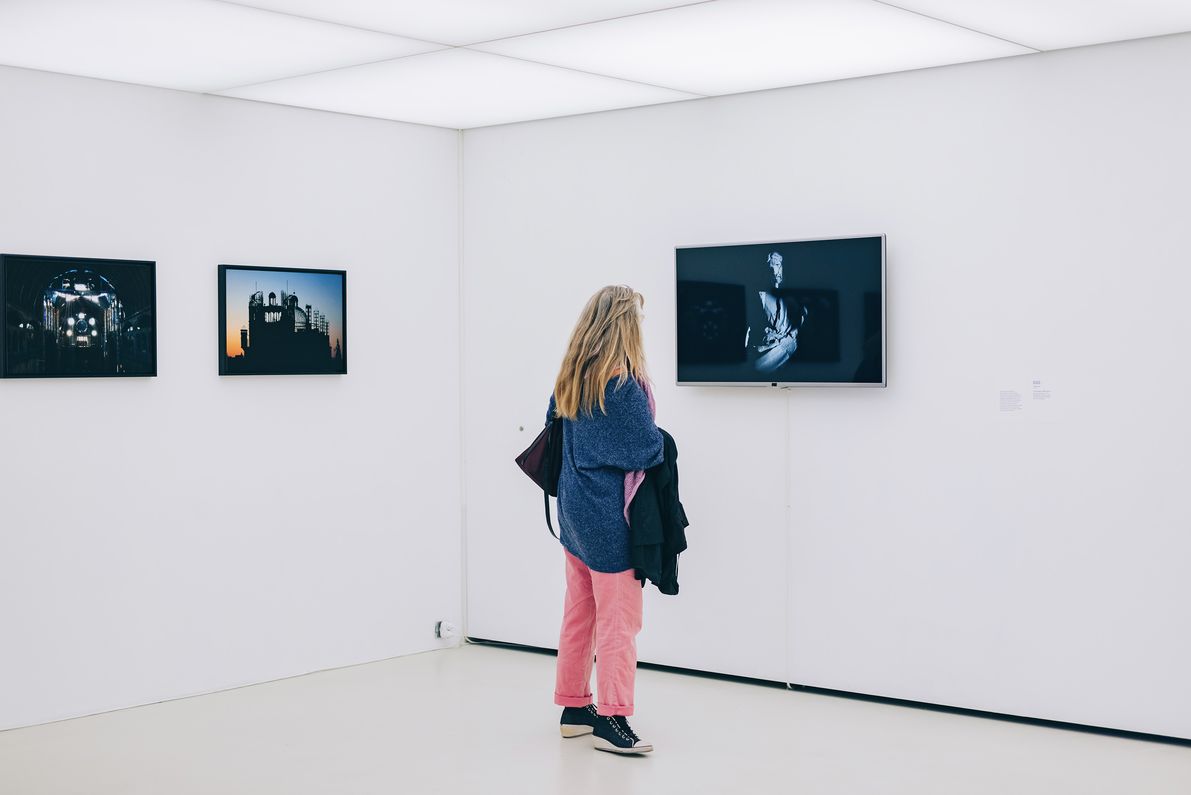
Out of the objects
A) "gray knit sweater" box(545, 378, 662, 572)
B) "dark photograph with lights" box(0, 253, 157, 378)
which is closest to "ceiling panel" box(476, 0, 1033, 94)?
"gray knit sweater" box(545, 378, 662, 572)

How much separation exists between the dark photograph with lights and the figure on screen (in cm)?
248

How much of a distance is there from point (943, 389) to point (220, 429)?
2979mm

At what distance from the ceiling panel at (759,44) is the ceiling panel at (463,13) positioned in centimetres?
12

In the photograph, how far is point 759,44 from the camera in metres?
4.72

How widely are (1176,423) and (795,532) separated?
5.12 feet

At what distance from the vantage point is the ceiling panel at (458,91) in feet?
16.8

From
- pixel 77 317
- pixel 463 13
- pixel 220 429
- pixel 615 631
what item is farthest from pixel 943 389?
pixel 77 317

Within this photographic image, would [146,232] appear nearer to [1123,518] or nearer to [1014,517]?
[1014,517]

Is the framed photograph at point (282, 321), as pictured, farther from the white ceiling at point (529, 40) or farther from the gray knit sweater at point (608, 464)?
the gray knit sweater at point (608, 464)

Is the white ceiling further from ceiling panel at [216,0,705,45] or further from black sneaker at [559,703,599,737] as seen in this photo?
black sneaker at [559,703,599,737]

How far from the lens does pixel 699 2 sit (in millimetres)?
4113

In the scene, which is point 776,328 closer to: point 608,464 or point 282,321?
point 608,464

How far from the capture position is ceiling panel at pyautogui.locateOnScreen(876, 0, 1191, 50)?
418cm

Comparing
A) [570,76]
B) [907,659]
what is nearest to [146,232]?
[570,76]
